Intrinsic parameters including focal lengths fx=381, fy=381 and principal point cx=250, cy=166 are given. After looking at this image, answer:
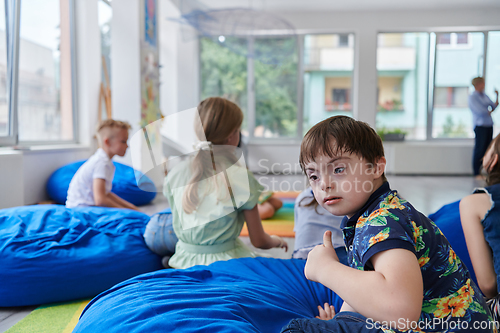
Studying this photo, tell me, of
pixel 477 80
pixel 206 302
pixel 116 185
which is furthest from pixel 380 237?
pixel 477 80

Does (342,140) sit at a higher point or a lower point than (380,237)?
higher

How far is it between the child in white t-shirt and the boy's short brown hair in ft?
6.72

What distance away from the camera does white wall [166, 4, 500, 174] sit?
21.8 ft

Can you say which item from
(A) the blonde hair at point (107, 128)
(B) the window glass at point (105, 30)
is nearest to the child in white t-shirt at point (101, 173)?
(A) the blonde hair at point (107, 128)

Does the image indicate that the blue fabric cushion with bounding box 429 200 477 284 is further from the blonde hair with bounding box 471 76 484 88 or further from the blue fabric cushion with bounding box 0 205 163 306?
the blonde hair with bounding box 471 76 484 88

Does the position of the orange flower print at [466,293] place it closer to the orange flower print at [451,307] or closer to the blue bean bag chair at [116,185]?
the orange flower print at [451,307]

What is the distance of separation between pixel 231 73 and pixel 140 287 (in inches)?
267

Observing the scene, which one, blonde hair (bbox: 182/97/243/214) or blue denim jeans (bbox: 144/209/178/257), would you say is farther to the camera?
blue denim jeans (bbox: 144/209/178/257)

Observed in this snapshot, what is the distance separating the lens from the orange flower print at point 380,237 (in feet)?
2.17

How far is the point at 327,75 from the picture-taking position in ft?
24.2

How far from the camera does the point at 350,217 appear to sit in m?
0.80

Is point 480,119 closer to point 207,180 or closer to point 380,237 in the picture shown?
point 207,180

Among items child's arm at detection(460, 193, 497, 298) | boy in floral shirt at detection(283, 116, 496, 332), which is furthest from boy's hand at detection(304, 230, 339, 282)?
child's arm at detection(460, 193, 497, 298)

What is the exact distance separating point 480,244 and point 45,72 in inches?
163
